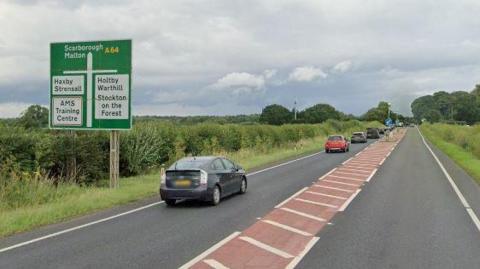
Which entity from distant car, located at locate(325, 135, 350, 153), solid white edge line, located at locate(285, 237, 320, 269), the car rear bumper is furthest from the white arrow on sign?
distant car, located at locate(325, 135, 350, 153)

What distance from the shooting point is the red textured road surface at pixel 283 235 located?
864 centimetres

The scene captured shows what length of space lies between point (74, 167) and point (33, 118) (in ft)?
13.3

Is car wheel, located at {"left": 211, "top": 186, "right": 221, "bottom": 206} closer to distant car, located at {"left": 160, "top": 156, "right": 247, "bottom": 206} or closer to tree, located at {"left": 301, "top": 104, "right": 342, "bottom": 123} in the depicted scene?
distant car, located at {"left": 160, "top": 156, "right": 247, "bottom": 206}

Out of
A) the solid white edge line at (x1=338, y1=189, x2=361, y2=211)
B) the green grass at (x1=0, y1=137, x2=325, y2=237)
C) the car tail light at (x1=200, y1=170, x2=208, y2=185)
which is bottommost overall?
the green grass at (x1=0, y1=137, x2=325, y2=237)

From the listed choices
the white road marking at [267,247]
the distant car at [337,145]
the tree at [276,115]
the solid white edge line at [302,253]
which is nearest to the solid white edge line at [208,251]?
the white road marking at [267,247]

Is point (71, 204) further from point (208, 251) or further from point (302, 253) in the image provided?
point (302, 253)

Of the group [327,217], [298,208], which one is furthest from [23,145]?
[327,217]

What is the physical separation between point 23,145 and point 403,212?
1180cm

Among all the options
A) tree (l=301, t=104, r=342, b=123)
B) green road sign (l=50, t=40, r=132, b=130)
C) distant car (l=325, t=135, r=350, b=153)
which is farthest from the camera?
tree (l=301, t=104, r=342, b=123)

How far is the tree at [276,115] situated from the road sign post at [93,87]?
98216 millimetres

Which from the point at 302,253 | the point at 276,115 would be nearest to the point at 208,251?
the point at 302,253

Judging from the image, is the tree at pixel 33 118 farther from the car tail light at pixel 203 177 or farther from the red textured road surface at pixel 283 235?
the red textured road surface at pixel 283 235

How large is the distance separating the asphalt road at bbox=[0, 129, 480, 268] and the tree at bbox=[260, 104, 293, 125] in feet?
330

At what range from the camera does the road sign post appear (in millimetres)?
19859
